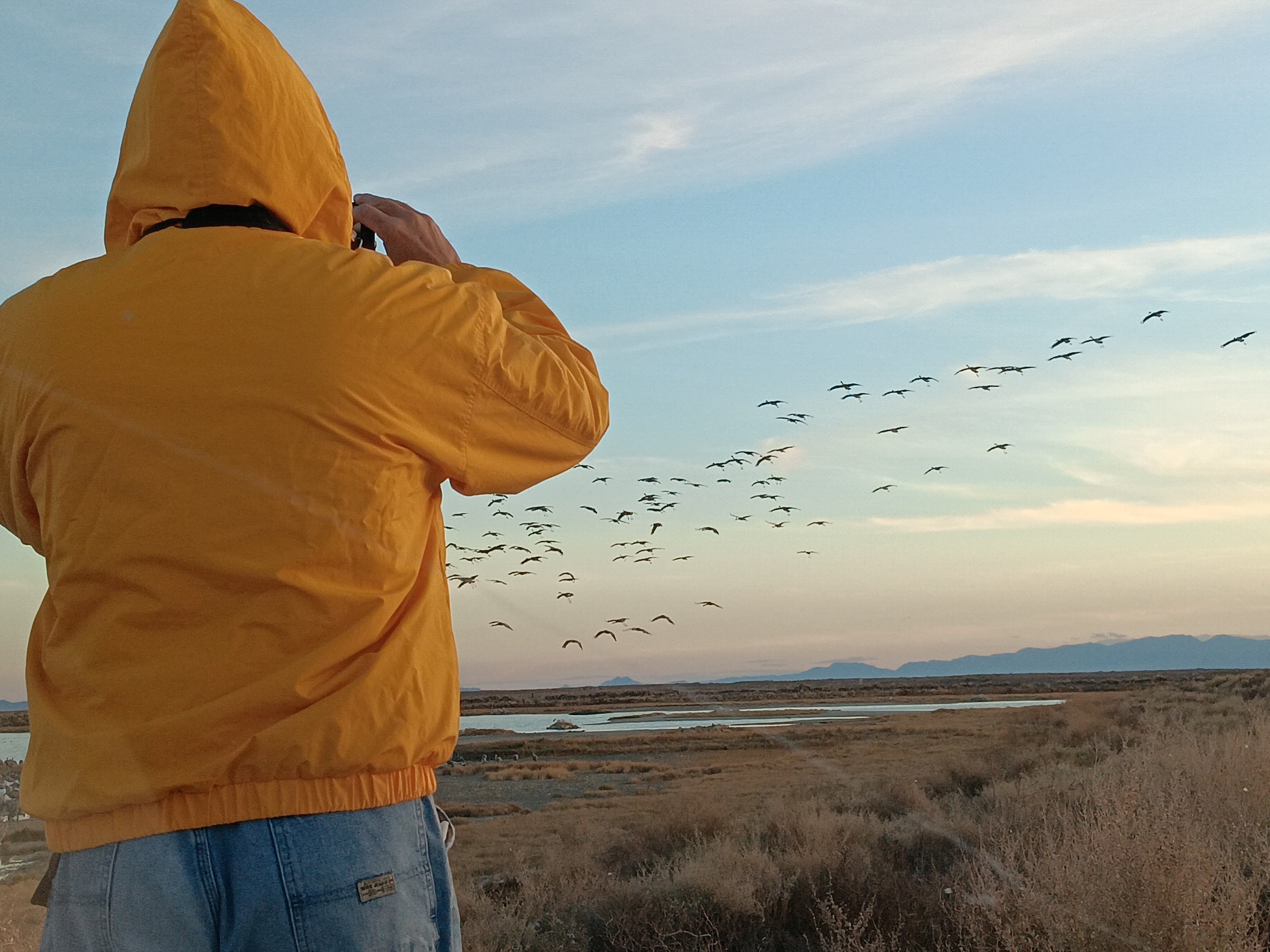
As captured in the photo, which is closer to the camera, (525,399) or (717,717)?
(525,399)

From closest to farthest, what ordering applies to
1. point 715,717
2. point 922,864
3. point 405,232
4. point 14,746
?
point 405,232, point 922,864, point 14,746, point 715,717

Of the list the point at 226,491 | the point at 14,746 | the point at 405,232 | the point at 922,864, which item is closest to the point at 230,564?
the point at 226,491

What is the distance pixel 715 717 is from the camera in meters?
82.8

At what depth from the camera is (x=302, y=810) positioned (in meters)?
1.34

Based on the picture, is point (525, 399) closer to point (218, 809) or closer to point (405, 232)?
point (405, 232)

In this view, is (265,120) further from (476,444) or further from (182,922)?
(182,922)

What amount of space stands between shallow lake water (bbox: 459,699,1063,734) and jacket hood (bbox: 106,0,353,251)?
Result: 169 ft

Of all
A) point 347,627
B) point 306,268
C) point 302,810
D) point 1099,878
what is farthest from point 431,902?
point 1099,878

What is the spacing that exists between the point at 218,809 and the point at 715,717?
275 ft

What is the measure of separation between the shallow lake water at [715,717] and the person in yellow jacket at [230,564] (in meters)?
51.5

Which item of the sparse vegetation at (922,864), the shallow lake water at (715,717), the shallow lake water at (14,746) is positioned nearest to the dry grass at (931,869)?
the sparse vegetation at (922,864)

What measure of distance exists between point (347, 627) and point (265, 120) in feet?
2.38

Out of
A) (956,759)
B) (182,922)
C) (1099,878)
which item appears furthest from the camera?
(956,759)

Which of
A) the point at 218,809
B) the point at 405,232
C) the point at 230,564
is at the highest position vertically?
the point at 405,232
